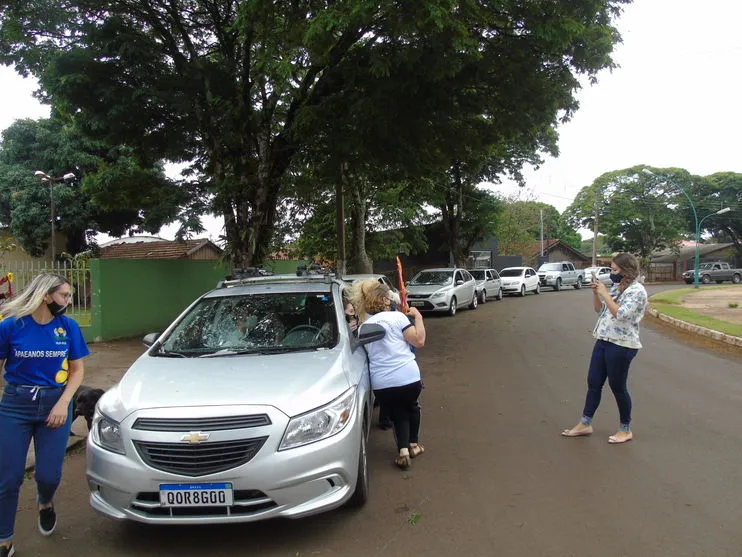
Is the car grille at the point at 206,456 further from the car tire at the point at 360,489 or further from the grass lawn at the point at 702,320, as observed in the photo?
the grass lawn at the point at 702,320

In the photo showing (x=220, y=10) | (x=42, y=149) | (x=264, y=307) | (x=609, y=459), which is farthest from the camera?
(x=42, y=149)

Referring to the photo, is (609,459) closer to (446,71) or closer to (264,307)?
A: (264,307)

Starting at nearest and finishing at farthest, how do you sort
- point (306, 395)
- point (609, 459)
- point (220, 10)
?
1. point (306, 395)
2. point (609, 459)
3. point (220, 10)

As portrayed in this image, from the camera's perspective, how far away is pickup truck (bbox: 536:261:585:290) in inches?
1288

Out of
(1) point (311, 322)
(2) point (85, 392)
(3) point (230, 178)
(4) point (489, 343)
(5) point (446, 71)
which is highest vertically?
(5) point (446, 71)

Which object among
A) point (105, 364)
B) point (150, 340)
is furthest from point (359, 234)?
point (150, 340)

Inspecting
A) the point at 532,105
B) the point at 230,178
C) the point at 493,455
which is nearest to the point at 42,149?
the point at 230,178

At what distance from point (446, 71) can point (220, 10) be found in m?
A: 7.00

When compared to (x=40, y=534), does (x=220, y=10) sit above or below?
above

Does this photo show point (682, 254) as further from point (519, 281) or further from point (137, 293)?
point (137, 293)

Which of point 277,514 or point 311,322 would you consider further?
point 311,322

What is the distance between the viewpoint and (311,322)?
4688 mm

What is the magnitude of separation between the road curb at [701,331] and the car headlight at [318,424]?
9.75 meters

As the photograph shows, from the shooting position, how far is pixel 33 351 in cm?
320
